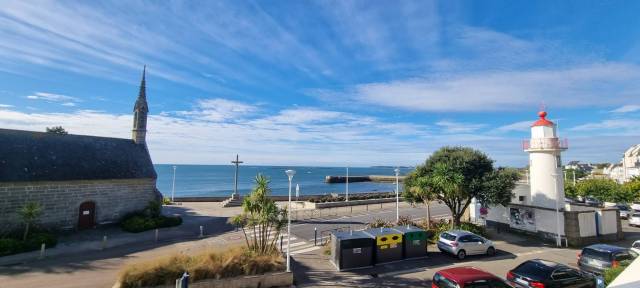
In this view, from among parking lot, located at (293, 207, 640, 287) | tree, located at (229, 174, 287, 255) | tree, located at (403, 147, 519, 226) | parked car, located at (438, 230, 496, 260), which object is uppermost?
tree, located at (403, 147, 519, 226)

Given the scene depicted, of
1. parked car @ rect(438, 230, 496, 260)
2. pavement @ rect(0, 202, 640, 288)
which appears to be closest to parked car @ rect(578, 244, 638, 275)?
pavement @ rect(0, 202, 640, 288)

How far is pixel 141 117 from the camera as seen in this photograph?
1328 inches

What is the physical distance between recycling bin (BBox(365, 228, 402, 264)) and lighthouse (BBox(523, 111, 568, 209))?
1340 centimetres

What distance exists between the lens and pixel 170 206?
39375 millimetres

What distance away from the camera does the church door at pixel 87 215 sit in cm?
2550

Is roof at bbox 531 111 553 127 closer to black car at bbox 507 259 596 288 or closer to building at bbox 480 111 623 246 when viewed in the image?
building at bbox 480 111 623 246

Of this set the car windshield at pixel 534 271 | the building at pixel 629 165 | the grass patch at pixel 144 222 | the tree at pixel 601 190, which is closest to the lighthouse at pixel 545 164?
the car windshield at pixel 534 271

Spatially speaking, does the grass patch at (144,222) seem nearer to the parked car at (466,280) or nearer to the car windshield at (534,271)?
the parked car at (466,280)

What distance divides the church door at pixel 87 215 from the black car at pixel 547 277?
29.1 meters

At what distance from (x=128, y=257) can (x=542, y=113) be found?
1172 inches

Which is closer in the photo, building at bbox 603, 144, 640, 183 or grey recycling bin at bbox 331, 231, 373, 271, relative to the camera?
grey recycling bin at bbox 331, 231, 373, 271

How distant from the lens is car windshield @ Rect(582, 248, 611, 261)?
14.8 meters

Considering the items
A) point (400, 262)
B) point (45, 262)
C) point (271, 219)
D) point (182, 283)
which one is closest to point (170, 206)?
point (45, 262)

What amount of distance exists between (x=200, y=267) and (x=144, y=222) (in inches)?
630
